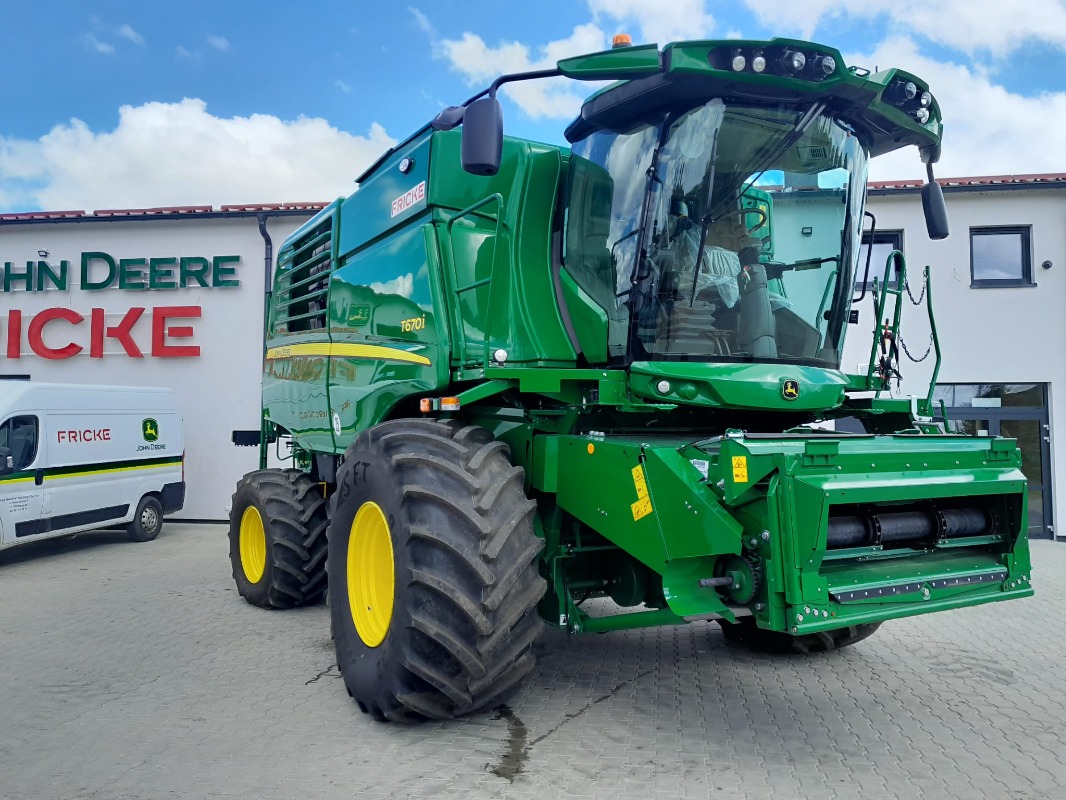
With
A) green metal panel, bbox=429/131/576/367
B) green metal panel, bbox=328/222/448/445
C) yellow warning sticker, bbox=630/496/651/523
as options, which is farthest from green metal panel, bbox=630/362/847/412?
green metal panel, bbox=328/222/448/445

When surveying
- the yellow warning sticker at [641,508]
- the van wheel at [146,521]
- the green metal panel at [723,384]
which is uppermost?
the green metal panel at [723,384]

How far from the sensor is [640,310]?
381 centimetres

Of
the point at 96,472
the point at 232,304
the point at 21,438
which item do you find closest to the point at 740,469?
the point at 21,438

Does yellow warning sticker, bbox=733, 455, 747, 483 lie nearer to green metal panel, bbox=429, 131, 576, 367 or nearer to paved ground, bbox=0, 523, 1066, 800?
paved ground, bbox=0, 523, 1066, 800

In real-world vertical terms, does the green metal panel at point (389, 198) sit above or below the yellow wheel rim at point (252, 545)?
above

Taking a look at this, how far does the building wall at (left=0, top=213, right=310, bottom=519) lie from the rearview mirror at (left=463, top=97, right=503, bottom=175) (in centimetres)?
984

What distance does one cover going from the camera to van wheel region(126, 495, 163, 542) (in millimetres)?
10922

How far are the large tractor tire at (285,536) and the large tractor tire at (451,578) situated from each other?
2560mm

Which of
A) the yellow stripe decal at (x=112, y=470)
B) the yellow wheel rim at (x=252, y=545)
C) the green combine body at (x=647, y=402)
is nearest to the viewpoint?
the green combine body at (x=647, y=402)

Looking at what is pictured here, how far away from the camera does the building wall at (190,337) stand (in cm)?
1266

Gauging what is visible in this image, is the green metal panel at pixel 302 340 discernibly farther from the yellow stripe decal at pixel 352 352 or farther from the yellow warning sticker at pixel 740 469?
the yellow warning sticker at pixel 740 469

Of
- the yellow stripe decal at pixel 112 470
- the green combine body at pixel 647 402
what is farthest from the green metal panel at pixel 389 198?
the yellow stripe decal at pixel 112 470

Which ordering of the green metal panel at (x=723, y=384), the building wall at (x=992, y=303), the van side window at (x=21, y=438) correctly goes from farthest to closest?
the building wall at (x=992, y=303)
the van side window at (x=21, y=438)
the green metal panel at (x=723, y=384)

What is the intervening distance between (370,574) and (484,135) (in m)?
2.33
